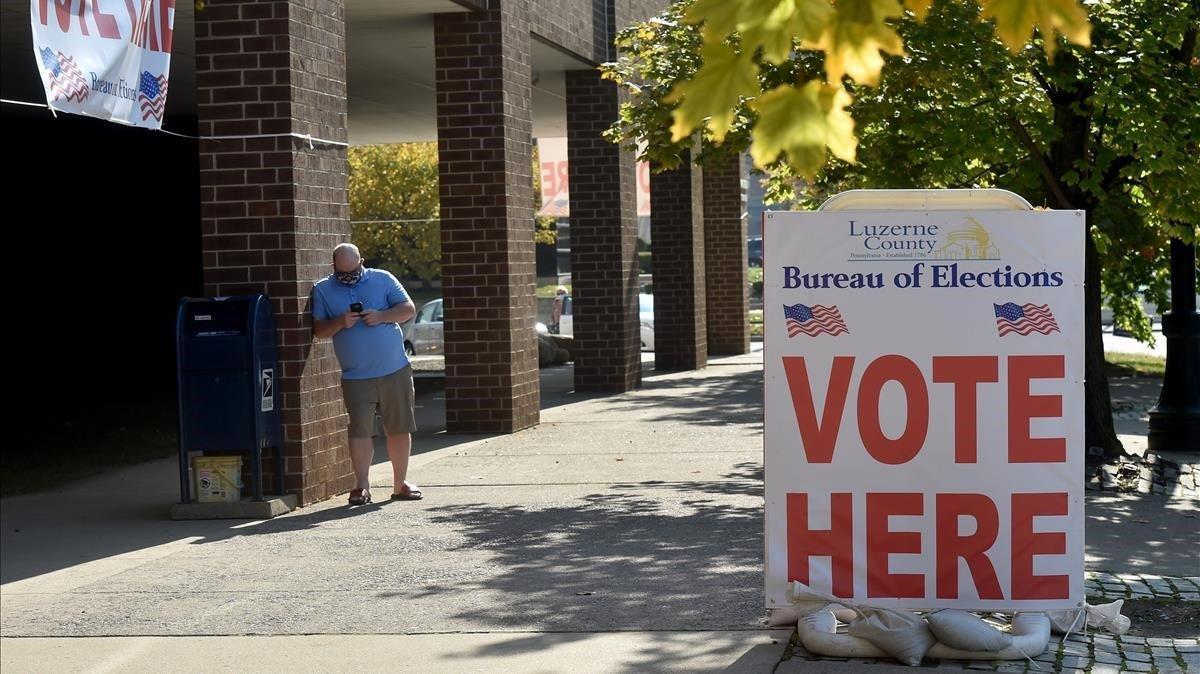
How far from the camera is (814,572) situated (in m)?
6.39

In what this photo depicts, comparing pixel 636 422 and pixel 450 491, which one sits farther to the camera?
pixel 636 422

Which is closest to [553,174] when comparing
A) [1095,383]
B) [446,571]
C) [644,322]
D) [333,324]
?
[644,322]

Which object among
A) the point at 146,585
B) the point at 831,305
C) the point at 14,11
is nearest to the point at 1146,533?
the point at 831,305

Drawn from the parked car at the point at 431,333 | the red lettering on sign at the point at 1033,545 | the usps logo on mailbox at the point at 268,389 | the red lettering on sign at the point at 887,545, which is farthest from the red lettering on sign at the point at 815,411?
the parked car at the point at 431,333

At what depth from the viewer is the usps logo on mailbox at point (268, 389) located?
10.1 meters

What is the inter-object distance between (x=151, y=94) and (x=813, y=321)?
439 cm

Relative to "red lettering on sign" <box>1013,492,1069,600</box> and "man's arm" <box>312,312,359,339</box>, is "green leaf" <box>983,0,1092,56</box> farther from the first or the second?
"man's arm" <box>312,312,359,339</box>

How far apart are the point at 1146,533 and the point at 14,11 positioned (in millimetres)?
10766

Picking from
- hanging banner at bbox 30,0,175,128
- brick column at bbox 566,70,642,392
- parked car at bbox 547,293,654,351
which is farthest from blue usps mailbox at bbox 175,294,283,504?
parked car at bbox 547,293,654,351

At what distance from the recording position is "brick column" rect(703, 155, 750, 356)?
93.5 feet

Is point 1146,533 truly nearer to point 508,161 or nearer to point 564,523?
point 564,523

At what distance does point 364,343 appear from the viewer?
34.1 ft

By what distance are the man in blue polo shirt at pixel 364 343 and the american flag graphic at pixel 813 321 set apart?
4.41 m

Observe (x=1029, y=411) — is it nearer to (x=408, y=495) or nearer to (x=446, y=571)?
(x=446, y=571)
